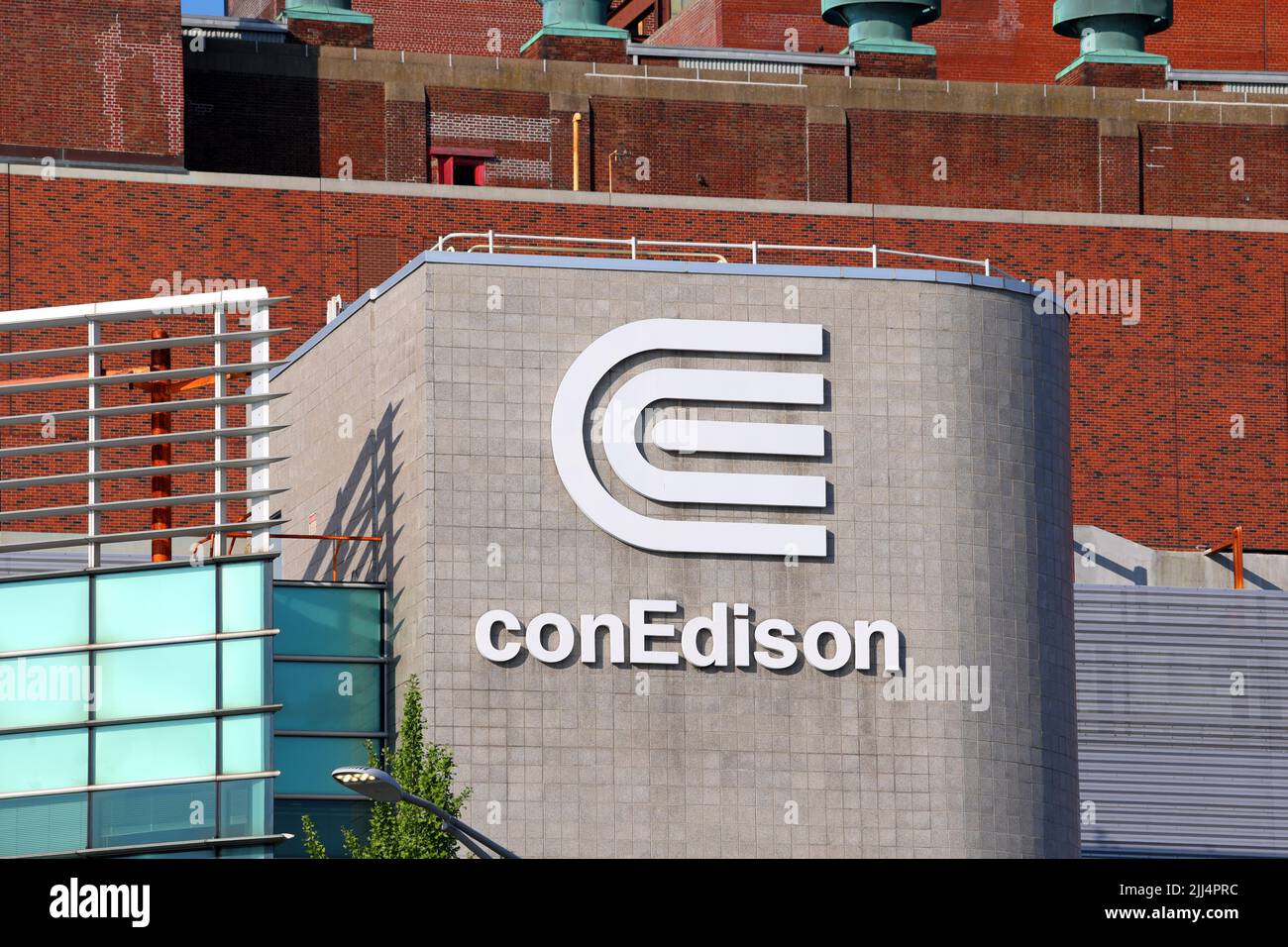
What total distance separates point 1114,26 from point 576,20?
1408 centimetres

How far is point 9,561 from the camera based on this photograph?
5078 cm

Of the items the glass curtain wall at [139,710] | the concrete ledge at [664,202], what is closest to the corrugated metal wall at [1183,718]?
the concrete ledge at [664,202]

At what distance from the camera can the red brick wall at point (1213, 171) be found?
6756 centimetres

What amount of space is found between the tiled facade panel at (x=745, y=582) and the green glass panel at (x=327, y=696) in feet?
2.76

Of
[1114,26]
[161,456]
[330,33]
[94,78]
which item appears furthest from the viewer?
[1114,26]

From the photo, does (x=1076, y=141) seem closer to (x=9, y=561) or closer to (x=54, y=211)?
(x=54, y=211)

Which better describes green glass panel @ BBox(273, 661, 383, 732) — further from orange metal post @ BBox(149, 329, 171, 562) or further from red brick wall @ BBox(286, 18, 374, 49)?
red brick wall @ BBox(286, 18, 374, 49)

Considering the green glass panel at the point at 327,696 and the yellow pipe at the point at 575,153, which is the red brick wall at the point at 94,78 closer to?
the yellow pipe at the point at 575,153

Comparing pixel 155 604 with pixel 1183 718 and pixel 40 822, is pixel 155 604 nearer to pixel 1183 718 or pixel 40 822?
pixel 40 822

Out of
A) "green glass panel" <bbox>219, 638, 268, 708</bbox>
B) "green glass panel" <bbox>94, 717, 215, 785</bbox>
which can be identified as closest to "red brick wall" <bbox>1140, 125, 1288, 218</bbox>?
"green glass panel" <bbox>219, 638, 268, 708</bbox>

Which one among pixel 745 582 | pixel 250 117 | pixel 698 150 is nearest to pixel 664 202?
pixel 698 150

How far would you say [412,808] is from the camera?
32.3 metres
